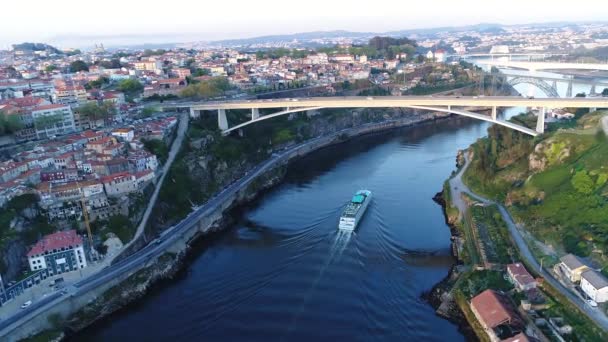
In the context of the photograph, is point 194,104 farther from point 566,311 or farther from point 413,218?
point 566,311

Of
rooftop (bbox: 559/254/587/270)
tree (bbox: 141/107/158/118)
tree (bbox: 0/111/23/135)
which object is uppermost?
tree (bbox: 0/111/23/135)

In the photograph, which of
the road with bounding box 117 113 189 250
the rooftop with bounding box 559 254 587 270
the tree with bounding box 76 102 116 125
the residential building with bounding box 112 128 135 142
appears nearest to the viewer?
the rooftop with bounding box 559 254 587 270

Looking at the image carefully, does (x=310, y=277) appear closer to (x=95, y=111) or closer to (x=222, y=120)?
(x=95, y=111)

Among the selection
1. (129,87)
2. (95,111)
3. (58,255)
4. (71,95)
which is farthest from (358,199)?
(129,87)

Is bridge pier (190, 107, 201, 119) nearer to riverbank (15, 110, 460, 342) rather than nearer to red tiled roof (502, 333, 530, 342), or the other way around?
riverbank (15, 110, 460, 342)

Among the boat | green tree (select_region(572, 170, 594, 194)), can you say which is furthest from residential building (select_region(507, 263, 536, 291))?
the boat

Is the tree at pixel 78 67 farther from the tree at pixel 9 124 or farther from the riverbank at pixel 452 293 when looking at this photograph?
the riverbank at pixel 452 293

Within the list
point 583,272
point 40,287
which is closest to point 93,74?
point 40,287
